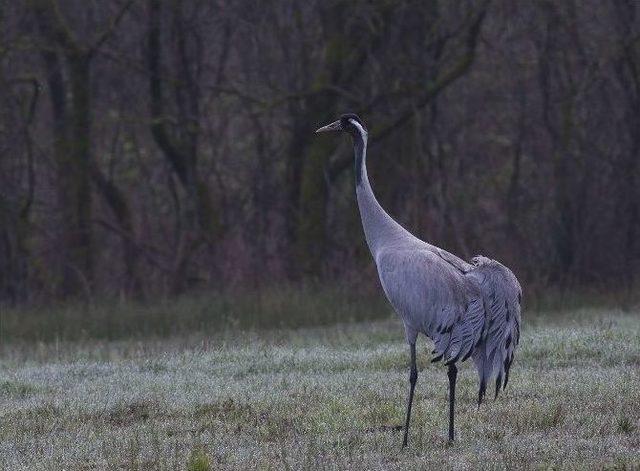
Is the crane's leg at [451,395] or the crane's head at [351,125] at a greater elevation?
the crane's head at [351,125]

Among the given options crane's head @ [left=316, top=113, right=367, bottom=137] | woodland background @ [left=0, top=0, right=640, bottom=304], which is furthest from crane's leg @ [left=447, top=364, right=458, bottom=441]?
woodland background @ [left=0, top=0, right=640, bottom=304]

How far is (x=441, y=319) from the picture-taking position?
7.40 metres

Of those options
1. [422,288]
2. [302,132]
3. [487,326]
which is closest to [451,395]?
[487,326]

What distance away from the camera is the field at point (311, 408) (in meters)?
6.88

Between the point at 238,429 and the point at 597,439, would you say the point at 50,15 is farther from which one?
the point at 597,439

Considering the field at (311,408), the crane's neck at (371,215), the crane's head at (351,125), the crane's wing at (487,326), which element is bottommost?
the field at (311,408)

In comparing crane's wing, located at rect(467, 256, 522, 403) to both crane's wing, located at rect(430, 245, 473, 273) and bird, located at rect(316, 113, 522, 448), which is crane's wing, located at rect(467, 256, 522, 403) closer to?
bird, located at rect(316, 113, 522, 448)

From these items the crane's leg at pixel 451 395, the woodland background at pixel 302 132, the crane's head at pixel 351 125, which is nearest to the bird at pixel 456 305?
the crane's leg at pixel 451 395

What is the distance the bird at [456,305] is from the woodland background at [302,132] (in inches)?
391

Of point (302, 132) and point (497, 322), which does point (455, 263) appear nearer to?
point (497, 322)

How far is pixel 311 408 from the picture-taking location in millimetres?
8406

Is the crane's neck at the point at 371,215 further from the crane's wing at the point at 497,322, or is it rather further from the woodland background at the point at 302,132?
the woodland background at the point at 302,132

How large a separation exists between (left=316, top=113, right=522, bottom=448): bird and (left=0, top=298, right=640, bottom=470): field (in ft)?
1.43

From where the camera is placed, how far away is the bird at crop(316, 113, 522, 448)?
7.28 metres
